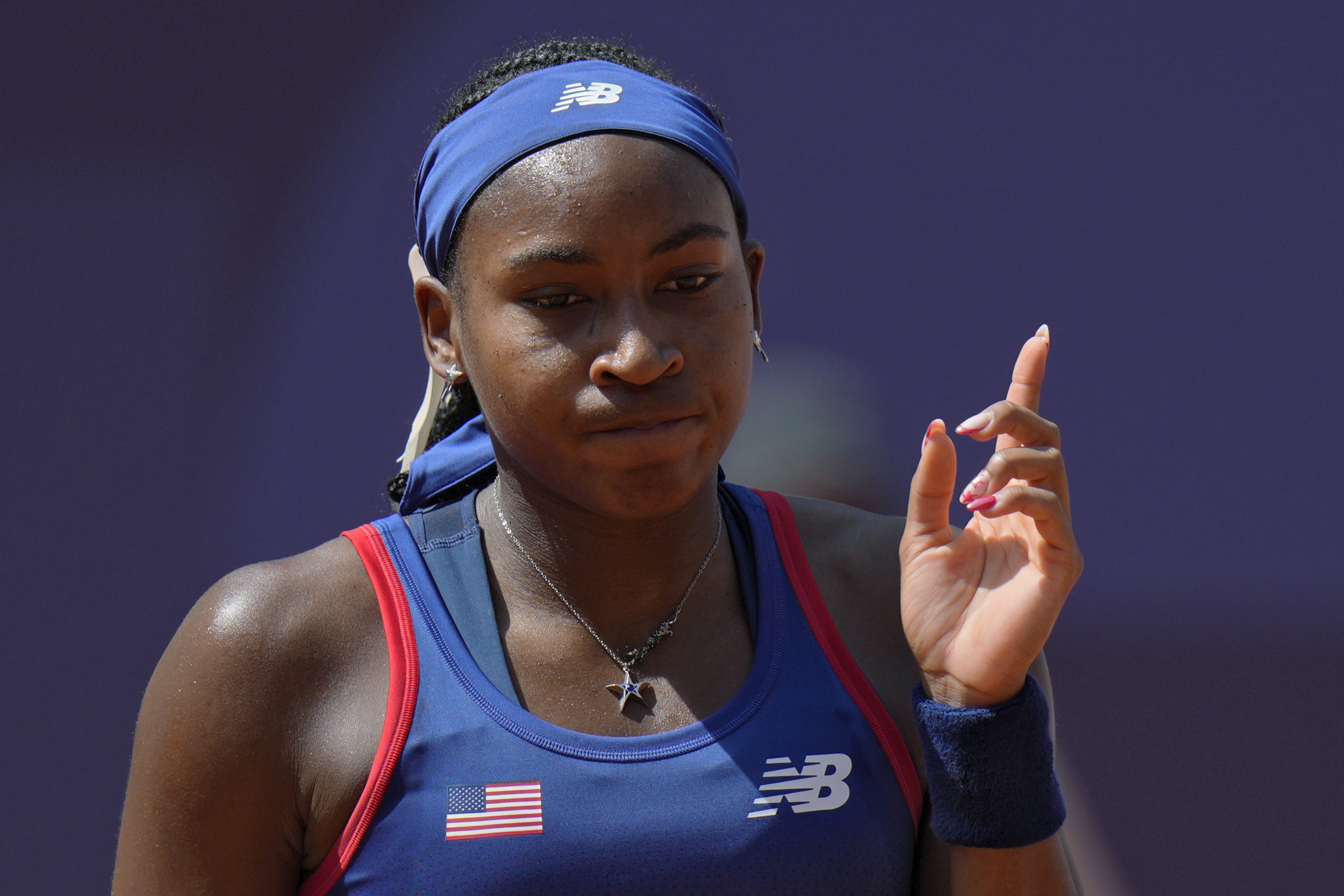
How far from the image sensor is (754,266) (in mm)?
1767

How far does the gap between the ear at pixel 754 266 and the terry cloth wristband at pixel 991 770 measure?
1.79 feet

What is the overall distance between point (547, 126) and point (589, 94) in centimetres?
8

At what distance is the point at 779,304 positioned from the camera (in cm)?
343

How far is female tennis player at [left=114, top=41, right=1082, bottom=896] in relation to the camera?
144 cm

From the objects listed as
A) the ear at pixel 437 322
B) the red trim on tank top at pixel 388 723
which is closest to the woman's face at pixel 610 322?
the ear at pixel 437 322

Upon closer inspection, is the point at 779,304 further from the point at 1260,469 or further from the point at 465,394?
the point at 465,394

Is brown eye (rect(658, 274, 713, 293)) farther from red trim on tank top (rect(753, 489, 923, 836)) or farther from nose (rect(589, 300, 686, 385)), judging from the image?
red trim on tank top (rect(753, 489, 923, 836))

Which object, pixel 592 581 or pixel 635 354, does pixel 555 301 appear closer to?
pixel 635 354

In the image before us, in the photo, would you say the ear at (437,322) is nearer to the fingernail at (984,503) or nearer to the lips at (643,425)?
the lips at (643,425)

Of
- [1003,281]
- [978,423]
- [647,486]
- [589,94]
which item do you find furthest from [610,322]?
[1003,281]

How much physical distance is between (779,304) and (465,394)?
5.23 feet

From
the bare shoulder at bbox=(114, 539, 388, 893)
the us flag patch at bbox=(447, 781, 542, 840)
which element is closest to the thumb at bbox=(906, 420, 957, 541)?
the us flag patch at bbox=(447, 781, 542, 840)

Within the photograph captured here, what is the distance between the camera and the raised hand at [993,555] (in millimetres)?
1436

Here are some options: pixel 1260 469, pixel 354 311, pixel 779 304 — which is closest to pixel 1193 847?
pixel 1260 469
